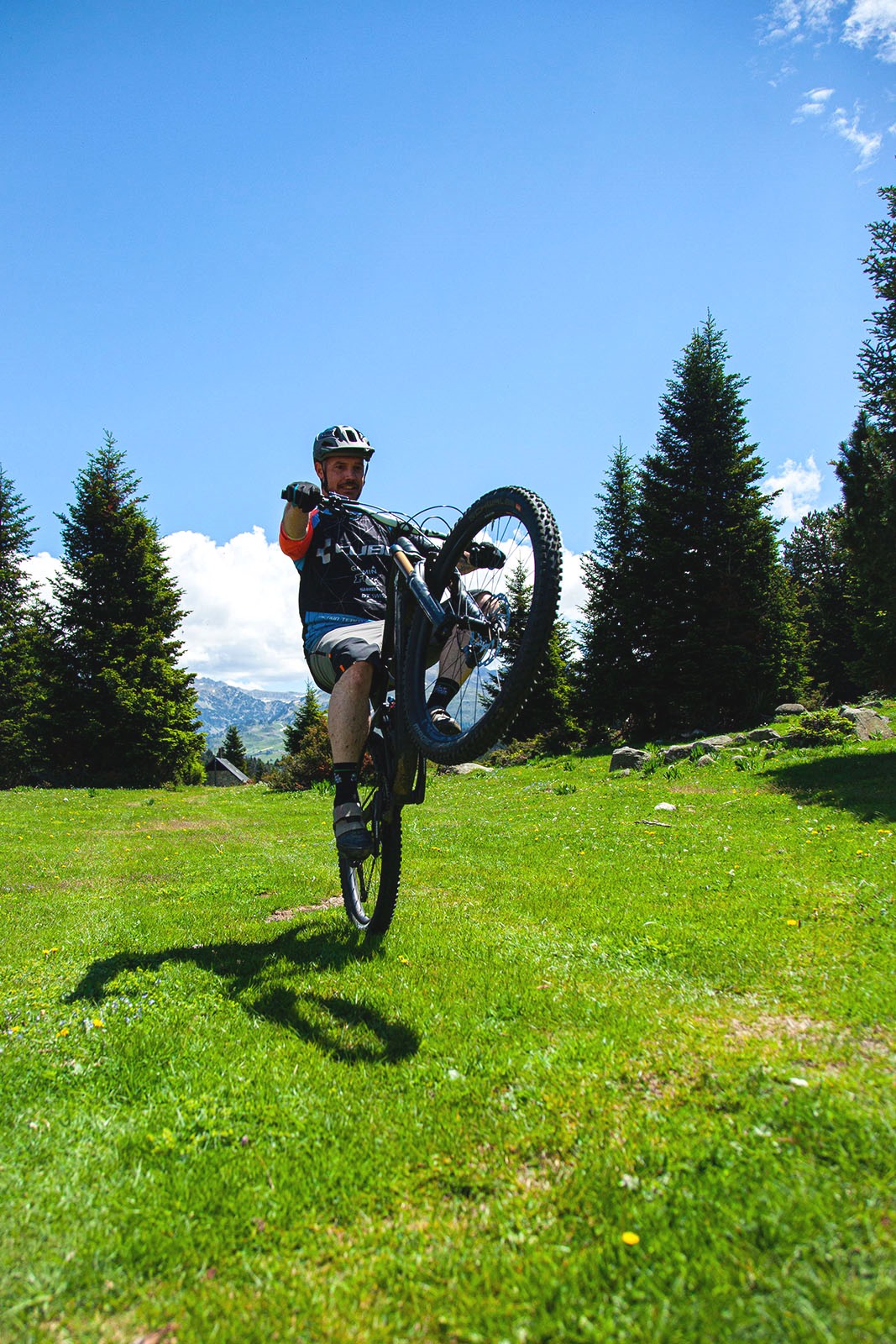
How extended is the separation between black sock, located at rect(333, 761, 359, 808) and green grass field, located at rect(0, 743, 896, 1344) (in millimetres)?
1180

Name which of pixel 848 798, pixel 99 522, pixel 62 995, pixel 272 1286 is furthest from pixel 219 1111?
pixel 99 522

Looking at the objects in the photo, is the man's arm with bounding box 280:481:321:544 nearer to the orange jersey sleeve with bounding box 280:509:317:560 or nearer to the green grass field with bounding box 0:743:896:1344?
the orange jersey sleeve with bounding box 280:509:317:560

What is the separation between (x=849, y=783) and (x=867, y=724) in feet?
18.6

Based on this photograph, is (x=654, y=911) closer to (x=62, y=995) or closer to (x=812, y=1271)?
(x=812, y=1271)

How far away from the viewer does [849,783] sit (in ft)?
38.5

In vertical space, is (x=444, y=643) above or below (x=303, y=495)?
below

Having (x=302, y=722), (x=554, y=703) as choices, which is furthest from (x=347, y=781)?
(x=302, y=722)

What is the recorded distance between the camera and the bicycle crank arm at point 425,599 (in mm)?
4316

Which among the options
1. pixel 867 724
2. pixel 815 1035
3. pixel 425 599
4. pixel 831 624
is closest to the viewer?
pixel 815 1035

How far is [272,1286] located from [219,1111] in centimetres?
109

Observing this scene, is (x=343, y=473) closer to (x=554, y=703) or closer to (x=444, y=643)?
(x=444, y=643)

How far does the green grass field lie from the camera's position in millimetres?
1984

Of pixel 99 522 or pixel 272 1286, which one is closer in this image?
pixel 272 1286

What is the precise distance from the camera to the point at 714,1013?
3.73m
